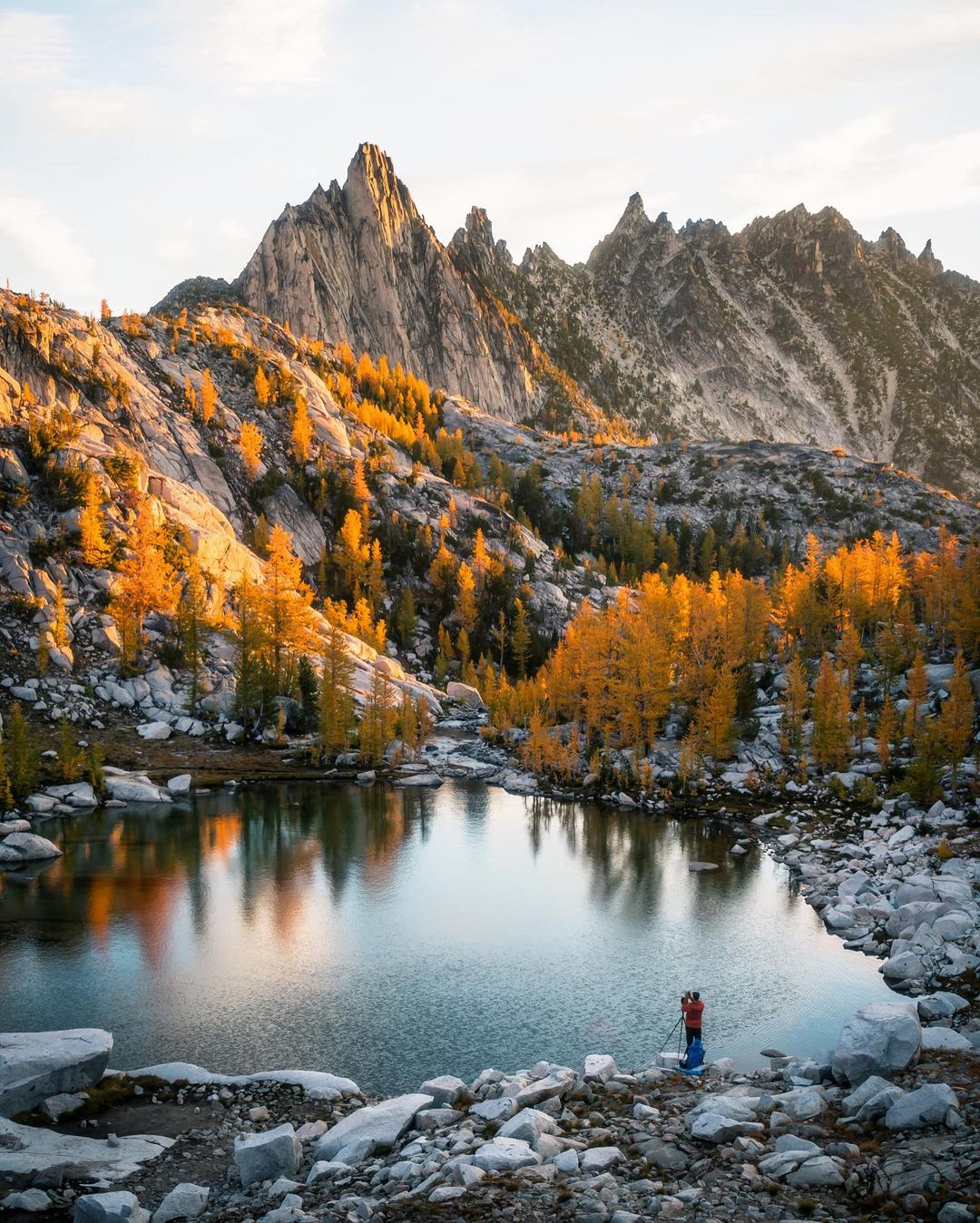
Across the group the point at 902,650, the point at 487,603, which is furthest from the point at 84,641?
the point at 902,650

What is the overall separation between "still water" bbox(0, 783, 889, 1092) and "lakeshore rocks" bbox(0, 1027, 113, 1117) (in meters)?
3.25

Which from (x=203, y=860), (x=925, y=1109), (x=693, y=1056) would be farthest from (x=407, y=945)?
(x=925, y=1109)

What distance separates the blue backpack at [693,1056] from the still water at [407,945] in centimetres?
206

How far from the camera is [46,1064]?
72.9ft

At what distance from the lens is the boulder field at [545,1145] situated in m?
15.1

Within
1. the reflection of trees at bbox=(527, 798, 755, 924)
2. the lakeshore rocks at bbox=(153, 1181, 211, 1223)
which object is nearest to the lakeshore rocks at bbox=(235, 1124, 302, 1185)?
the lakeshore rocks at bbox=(153, 1181, 211, 1223)

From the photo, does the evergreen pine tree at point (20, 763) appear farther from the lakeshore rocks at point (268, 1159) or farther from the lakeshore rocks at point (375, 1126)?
the lakeshore rocks at point (268, 1159)

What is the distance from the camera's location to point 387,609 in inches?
5202

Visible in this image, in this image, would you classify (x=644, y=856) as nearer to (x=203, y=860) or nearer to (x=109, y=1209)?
(x=203, y=860)

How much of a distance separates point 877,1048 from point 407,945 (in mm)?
22338

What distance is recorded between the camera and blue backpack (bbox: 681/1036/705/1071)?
2538 cm

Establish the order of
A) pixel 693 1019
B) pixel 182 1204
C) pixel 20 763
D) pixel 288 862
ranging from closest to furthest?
1. pixel 182 1204
2. pixel 693 1019
3. pixel 288 862
4. pixel 20 763

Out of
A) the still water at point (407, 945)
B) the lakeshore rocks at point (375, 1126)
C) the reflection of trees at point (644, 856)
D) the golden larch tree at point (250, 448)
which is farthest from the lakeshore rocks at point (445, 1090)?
the golden larch tree at point (250, 448)

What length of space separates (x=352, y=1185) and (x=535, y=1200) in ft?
14.3
